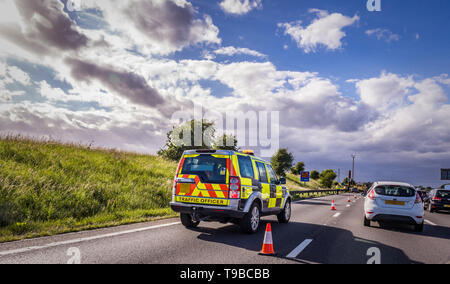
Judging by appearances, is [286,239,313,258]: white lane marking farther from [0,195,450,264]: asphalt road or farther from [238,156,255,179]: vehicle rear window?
[238,156,255,179]: vehicle rear window

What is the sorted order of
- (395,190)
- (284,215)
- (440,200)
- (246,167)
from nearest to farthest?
(246,167) → (284,215) → (395,190) → (440,200)

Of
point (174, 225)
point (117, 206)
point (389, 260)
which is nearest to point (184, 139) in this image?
point (117, 206)

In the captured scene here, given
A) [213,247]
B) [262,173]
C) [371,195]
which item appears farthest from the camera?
[371,195]

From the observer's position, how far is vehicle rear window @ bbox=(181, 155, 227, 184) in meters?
7.53

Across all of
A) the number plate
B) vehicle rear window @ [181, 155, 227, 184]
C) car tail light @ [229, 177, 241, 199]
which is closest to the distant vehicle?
car tail light @ [229, 177, 241, 199]

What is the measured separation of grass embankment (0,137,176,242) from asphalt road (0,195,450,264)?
1106 millimetres

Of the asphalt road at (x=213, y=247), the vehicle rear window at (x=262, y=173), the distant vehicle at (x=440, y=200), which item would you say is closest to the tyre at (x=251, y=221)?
the asphalt road at (x=213, y=247)

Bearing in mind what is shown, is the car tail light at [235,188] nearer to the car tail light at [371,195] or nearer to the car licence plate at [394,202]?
the car tail light at [371,195]

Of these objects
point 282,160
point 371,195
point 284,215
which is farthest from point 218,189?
point 282,160

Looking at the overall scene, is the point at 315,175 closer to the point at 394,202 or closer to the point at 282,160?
the point at 282,160

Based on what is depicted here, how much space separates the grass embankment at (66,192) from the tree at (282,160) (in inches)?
2089

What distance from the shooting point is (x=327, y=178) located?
3858 inches

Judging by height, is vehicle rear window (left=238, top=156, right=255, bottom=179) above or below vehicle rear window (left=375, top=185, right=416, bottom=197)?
above

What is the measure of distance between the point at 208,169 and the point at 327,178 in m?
96.6
